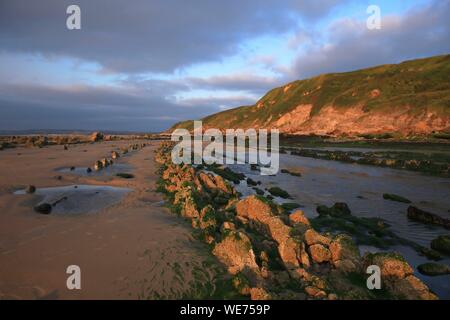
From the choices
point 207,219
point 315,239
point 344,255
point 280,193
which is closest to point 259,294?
point 344,255

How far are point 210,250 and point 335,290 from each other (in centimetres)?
390

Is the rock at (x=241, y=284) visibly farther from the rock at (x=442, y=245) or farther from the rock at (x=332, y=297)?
the rock at (x=442, y=245)

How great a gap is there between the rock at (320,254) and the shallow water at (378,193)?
2852 mm

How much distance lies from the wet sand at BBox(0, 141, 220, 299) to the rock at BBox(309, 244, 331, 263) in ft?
9.47

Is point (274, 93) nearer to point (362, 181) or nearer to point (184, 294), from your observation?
point (362, 181)

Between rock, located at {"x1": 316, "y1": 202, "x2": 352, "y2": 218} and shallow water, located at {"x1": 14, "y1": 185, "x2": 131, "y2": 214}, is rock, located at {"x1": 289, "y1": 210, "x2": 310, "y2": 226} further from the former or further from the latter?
shallow water, located at {"x1": 14, "y1": 185, "x2": 131, "y2": 214}

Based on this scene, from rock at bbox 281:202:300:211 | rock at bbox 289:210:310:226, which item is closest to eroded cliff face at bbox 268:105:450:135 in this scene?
rock at bbox 281:202:300:211

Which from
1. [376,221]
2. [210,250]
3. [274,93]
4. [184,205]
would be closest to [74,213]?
[184,205]

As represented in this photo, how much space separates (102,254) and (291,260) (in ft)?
17.1

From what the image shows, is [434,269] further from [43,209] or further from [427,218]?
[43,209]

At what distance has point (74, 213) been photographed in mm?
12648

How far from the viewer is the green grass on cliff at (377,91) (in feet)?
240

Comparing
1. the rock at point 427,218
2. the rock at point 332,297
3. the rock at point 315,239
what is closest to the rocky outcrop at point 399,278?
the rock at point 315,239

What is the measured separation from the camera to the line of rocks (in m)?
6.95
